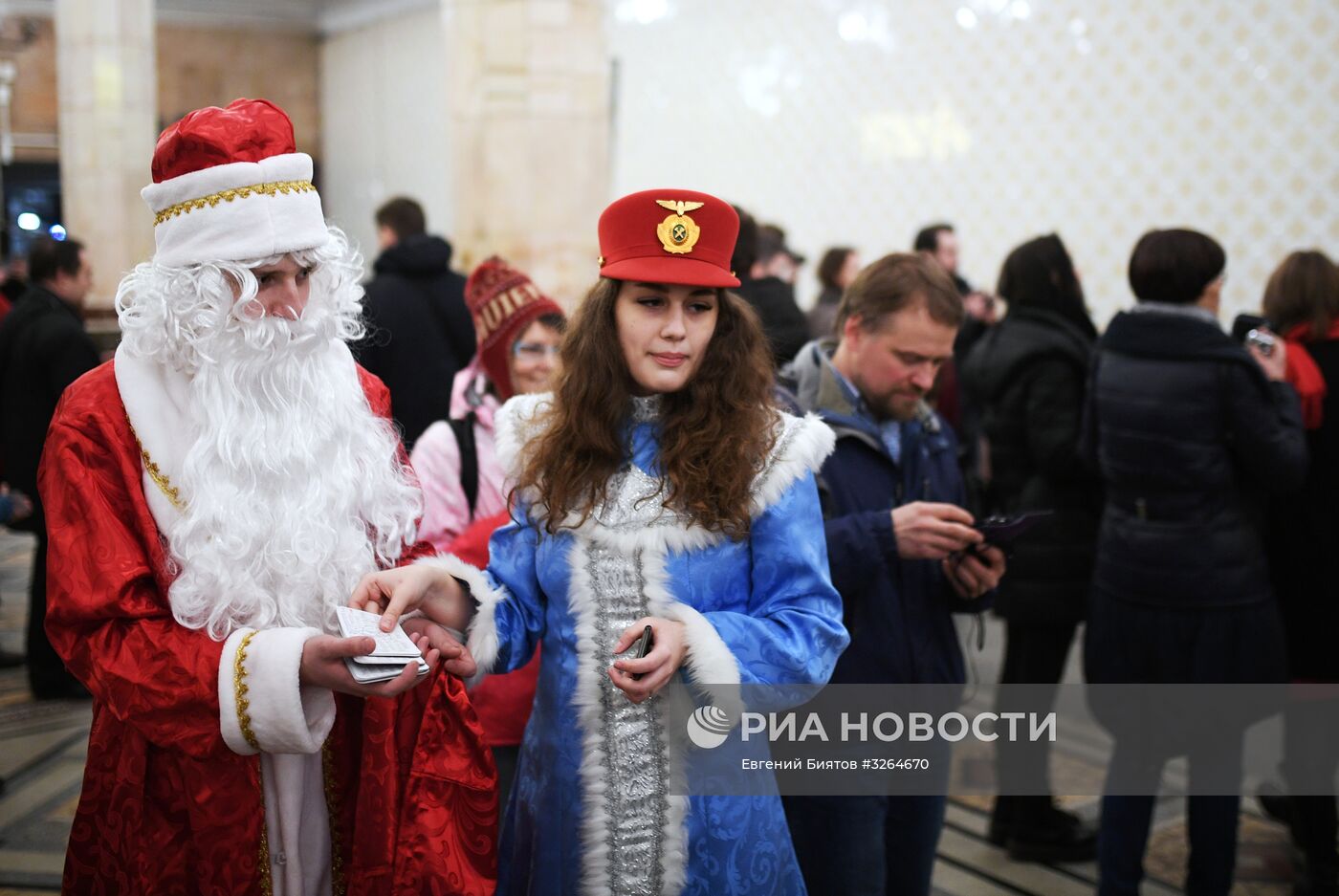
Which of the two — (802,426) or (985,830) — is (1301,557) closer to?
(985,830)

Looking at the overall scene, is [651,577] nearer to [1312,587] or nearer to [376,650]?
[376,650]

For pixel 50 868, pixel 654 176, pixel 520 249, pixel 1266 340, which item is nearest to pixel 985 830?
pixel 1266 340

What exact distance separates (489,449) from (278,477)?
92 cm

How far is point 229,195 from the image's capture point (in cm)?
179

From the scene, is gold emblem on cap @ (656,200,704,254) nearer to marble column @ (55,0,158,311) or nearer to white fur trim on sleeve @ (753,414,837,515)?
white fur trim on sleeve @ (753,414,837,515)

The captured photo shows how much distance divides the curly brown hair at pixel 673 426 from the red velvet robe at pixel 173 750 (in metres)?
0.37

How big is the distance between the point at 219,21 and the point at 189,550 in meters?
A: 18.3

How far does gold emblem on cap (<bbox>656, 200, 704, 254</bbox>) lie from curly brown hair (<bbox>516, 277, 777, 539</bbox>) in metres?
0.14

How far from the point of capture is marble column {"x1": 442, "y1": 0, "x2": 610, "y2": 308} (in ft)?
18.0

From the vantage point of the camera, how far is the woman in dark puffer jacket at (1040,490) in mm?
3744

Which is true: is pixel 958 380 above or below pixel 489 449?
below

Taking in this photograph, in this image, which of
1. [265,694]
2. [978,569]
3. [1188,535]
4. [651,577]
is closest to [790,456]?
[651,577]

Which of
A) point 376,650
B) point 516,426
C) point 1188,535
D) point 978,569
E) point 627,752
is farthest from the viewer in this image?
point 1188,535

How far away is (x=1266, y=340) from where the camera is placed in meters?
3.43
